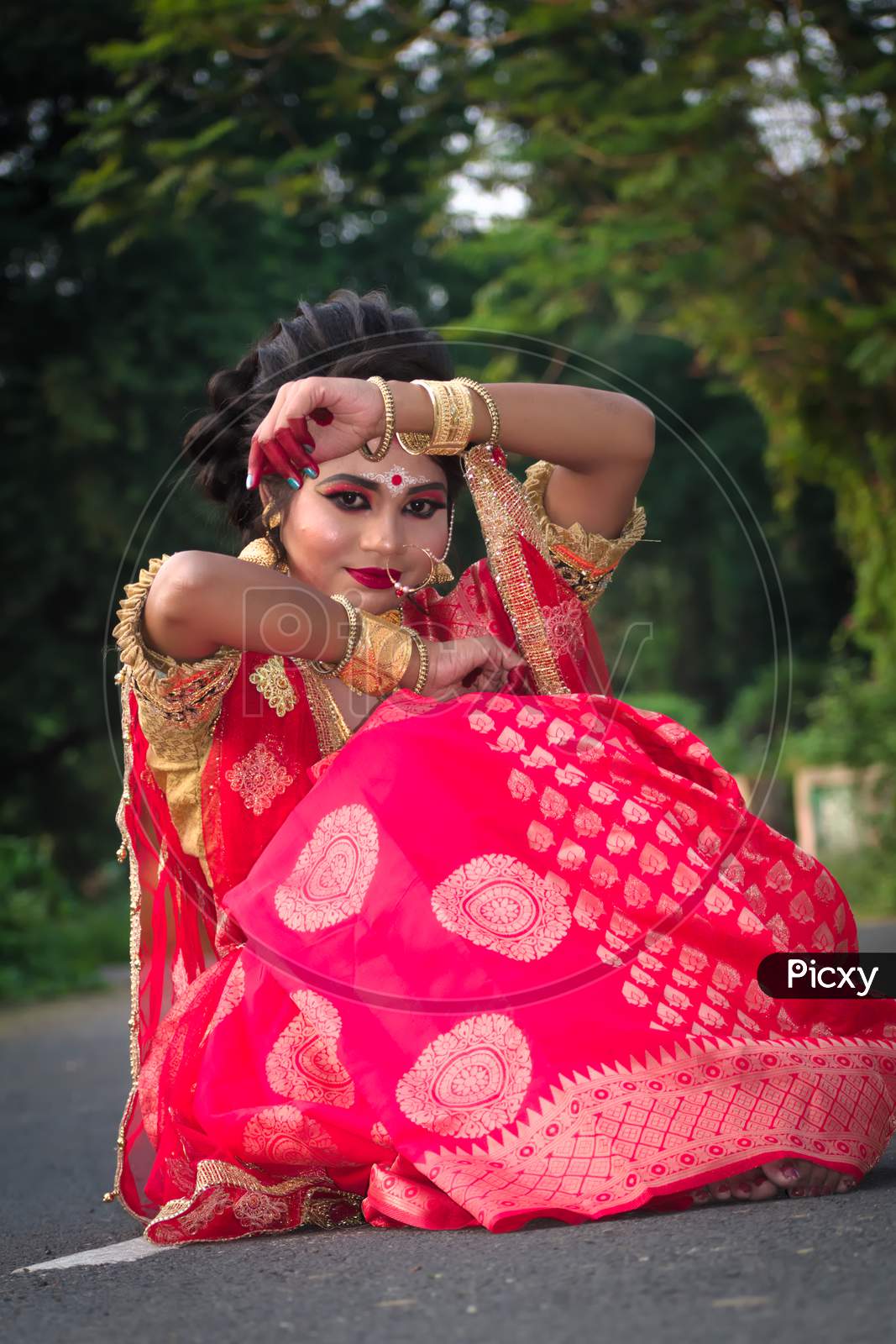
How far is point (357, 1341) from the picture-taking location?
5.05 feet

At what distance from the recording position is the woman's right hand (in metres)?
2.62

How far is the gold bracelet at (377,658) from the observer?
2541 mm

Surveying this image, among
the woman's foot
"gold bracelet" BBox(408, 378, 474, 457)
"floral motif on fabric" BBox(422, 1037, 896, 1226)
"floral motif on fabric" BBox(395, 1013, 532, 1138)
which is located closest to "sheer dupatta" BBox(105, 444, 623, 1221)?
"gold bracelet" BBox(408, 378, 474, 457)

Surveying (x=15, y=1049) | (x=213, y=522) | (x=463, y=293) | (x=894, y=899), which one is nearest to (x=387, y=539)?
(x=213, y=522)

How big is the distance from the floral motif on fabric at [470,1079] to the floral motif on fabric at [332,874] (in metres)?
0.26

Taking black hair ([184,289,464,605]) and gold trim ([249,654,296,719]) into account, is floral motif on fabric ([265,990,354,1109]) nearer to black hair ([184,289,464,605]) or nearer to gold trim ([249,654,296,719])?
gold trim ([249,654,296,719])

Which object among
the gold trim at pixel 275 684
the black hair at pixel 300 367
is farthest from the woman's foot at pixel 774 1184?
the black hair at pixel 300 367

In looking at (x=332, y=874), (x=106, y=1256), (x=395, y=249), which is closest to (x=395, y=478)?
(x=332, y=874)

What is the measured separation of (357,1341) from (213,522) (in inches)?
87.4

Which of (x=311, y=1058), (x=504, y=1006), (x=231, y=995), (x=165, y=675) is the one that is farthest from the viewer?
(x=165, y=675)

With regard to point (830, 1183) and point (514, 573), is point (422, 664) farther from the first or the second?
point (830, 1183)

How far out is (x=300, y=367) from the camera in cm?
301

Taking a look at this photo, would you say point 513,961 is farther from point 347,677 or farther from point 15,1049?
point 15,1049

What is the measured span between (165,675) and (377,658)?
1.19 feet
